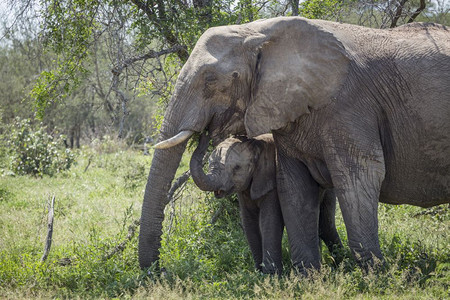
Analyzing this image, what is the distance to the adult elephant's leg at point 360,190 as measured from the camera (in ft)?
17.4

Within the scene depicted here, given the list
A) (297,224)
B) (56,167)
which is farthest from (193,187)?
(56,167)

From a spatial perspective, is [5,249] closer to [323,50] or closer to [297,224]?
[297,224]

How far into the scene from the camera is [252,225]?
21.1 feet

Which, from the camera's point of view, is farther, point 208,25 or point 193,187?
point 193,187

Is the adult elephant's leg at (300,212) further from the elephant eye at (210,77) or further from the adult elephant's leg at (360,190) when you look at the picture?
the elephant eye at (210,77)

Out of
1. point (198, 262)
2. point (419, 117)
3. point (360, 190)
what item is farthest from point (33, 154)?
point (419, 117)

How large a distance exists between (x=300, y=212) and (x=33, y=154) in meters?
10.2

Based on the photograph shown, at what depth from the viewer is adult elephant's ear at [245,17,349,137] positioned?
5344 mm

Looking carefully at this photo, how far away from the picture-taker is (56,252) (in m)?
6.88

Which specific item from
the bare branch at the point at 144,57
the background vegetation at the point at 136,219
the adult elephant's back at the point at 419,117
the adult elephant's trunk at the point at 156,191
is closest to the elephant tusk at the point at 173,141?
the adult elephant's trunk at the point at 156,191

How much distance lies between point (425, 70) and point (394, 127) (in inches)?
23.4

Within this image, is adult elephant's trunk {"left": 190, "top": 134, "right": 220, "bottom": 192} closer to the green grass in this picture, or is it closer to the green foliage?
the green grass

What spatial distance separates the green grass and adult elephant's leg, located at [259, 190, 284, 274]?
181 millimetres

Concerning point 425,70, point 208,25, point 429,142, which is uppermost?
point 208,25
